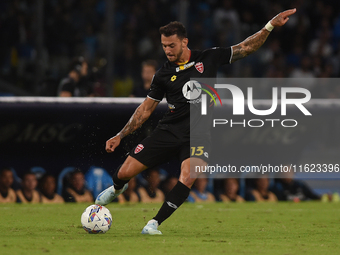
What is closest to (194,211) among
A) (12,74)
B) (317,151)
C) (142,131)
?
(142,131)

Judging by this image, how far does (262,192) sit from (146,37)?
17.5 feet

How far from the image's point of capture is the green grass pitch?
199 inches

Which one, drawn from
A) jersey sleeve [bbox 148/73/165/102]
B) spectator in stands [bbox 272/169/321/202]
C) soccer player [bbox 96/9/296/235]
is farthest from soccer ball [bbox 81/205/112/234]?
spectator in stands [bbox 272/169/321/202]

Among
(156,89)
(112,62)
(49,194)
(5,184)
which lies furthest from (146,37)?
(156,89)

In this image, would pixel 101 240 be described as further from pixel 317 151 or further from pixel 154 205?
pixel 317 151

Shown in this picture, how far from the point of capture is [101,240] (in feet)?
18.0

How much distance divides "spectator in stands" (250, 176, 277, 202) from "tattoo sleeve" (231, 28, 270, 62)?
13.1ft

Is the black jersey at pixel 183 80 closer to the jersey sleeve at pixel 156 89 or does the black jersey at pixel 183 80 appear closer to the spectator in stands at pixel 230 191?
the jersey sleeve at pixel 156 89

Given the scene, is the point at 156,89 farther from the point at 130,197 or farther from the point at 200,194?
the point at 200,194

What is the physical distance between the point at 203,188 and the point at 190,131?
3.77 m

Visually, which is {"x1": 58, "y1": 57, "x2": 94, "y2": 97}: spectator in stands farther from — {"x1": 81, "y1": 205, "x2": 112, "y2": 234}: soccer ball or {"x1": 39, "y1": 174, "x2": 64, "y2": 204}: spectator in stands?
{"x1": 81, "y1": 205, "x2": 112, "y2": 234}: soccer ball

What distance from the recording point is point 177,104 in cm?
612

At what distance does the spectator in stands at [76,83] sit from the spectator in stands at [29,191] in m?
1.47

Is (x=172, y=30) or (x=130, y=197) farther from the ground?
(x=172, y=30)
